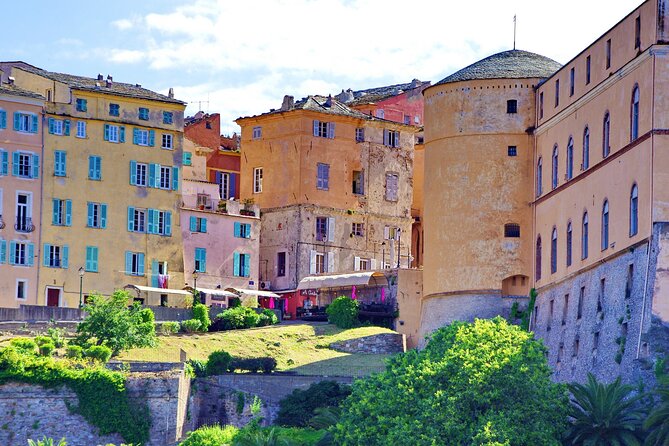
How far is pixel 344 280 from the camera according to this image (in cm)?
11238

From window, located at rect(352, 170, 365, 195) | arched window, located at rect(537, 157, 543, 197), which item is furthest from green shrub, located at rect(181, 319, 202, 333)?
window, located at rect(352, 170, 365, 195)

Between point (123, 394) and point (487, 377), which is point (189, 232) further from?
point (487, 377)

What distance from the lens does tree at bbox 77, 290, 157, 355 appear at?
3863 inches

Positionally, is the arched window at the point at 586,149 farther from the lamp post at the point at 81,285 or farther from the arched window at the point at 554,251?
the lamp post at the point at 81,285

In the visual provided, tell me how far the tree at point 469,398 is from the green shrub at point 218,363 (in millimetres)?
14949

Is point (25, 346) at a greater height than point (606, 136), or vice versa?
point (606, 136)

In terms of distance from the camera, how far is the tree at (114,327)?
322 feet

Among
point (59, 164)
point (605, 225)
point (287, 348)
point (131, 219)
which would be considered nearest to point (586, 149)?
point (605, 225)

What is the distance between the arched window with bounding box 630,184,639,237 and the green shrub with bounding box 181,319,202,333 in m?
28.8

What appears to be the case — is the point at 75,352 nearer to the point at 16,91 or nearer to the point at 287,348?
the point at 287,348

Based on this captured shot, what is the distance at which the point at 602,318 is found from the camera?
85.1 metres

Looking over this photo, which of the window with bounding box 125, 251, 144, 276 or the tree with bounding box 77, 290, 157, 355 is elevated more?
the window with bounding box 125, 251, 144, 276

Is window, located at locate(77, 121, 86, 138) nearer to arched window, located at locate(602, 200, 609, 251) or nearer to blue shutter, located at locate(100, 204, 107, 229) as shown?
blue shutter, located at locate(100, 204, 107, 229)

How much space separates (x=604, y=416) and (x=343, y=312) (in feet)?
107
